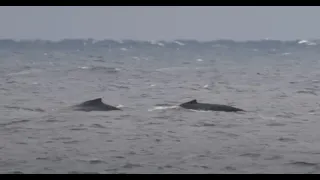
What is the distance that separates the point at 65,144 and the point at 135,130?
133 inches

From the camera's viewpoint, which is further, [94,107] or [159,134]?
[94,107]

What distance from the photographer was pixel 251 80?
41.6 m

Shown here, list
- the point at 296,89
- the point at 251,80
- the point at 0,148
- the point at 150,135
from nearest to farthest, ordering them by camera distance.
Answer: the point at 0,148 < the point at 150,135 < the point at 296,89 < the point at 251,80

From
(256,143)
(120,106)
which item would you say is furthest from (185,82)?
(256,143)

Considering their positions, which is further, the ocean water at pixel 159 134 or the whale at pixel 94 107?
the whale at pixel 94 107

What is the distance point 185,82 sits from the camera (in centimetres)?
4003

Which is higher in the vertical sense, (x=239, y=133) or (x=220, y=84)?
(x=239, y=133)

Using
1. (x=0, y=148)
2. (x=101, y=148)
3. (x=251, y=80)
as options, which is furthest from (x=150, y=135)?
(x=251, y=80)

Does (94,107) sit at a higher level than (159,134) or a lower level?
lower

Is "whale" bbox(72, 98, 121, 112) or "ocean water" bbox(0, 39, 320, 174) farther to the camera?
"whale" bbox(72, 98, 121, 112)

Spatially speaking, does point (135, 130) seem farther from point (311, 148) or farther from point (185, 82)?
point (185, 82)

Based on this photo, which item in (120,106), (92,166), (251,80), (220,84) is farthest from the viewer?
(251,80)

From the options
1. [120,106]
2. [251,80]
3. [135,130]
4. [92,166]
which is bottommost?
[251,80]

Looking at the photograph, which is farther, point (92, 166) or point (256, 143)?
point (256, 143)
